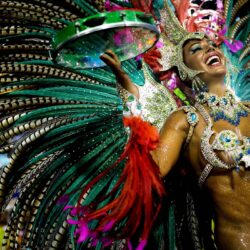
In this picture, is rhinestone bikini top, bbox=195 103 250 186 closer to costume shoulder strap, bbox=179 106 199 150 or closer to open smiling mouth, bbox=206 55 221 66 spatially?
costume shoulder strap, bbox=179 106 199 150

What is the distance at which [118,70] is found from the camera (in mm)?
1794

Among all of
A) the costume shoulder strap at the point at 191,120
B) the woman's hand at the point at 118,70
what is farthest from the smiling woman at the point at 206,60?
the woman's hand at the point at 118,70

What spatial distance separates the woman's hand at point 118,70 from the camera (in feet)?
5.76

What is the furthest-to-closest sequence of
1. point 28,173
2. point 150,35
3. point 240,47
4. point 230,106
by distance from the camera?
point 240,47 → point 28,173 → point 230,106 → point 150,35

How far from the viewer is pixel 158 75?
7.14 ft

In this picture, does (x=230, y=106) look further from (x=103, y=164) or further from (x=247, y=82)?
(x=103, y=164)

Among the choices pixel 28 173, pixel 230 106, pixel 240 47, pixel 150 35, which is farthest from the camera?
pixel 240 47

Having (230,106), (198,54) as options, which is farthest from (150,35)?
(230,106)

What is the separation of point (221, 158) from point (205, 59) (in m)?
0.42

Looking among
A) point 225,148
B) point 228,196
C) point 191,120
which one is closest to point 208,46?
point 191,120

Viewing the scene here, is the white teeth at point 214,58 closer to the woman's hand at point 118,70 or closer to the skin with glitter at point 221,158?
the skin with glitter at point 221,158

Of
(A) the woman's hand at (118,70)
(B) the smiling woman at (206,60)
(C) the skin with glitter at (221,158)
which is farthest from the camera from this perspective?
(B) the smiling woman at (206,60)

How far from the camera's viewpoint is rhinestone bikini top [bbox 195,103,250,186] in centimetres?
188

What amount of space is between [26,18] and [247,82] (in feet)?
3.55
